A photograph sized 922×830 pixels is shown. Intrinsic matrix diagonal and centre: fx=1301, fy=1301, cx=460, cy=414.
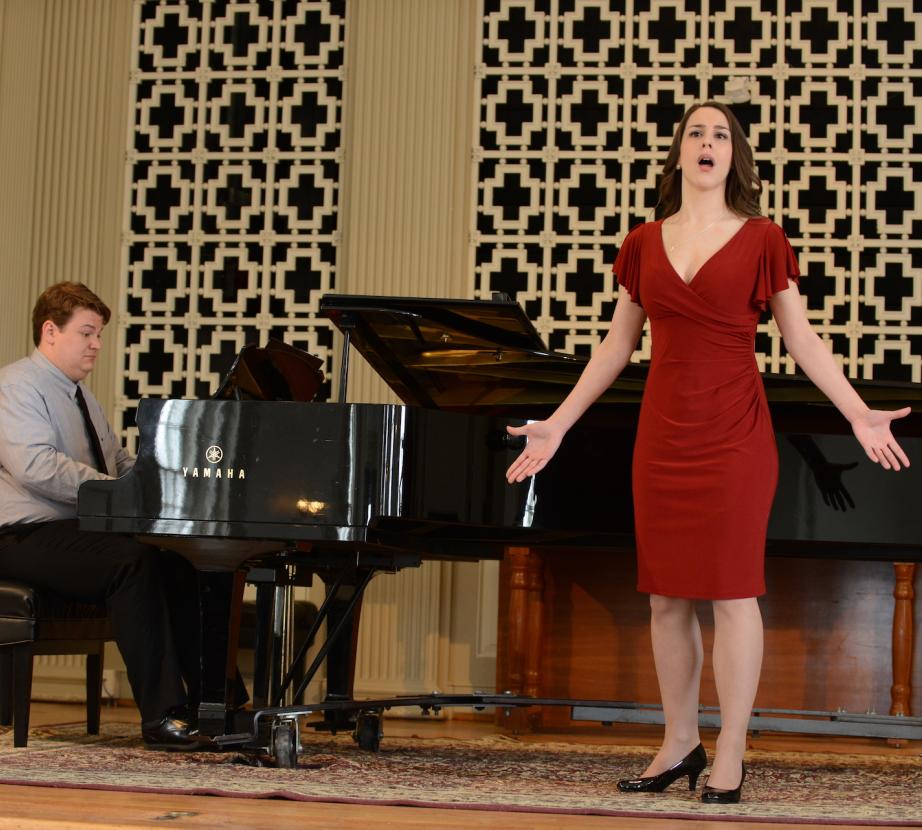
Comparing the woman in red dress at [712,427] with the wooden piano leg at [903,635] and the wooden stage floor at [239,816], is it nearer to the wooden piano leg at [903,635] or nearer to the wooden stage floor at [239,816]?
the wooden stage floor at [239,816]

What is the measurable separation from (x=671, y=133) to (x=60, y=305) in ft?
8.95

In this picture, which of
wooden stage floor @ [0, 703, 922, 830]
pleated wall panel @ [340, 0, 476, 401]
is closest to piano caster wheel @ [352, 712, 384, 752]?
wooden stage floor @ [0, 703, 922, 830]

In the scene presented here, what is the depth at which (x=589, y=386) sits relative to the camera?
2854 mm

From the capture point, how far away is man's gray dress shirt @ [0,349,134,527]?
3.80 m

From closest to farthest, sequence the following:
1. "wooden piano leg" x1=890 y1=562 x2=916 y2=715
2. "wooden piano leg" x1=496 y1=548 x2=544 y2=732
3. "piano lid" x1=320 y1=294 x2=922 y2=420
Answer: "piano lid" x1=320 y1=294 x2=922 y2=420 → "wooden piano leg" x1=890 y1=562 x2=916 y2=715 → "wooden piano leg" x1=496 y1=548 x2=544 y2=732

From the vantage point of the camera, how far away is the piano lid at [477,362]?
129 inches

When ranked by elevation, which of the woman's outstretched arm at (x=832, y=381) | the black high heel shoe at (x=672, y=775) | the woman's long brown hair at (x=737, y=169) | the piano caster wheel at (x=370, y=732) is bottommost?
the piano caster wheel at (x=370, y=732)

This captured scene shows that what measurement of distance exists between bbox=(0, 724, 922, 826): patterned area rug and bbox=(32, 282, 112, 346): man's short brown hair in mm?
1274

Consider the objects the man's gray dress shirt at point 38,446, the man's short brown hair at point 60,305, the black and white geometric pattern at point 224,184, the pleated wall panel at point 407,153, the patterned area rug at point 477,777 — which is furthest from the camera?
the black and white geometric pattern at point 224,184

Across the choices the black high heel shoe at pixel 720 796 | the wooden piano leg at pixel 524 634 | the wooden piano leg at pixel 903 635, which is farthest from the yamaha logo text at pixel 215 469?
the wooden piano leg at pixel 903 635

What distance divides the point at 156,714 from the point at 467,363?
1.29 metres

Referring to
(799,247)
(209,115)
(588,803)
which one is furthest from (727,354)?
(209,115)

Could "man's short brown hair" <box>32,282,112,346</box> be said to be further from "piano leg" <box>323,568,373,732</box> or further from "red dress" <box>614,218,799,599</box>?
"red dress" <box>614,218,799,599</box>

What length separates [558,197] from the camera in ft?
18.5
